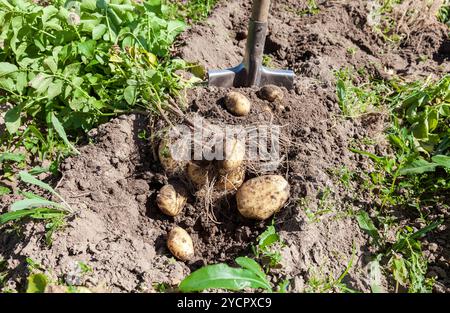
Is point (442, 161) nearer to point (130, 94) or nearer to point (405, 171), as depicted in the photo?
point (405, 171)

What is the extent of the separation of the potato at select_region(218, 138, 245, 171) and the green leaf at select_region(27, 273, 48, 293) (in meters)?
0.83

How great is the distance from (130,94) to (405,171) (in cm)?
131

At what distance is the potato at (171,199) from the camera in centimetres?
200

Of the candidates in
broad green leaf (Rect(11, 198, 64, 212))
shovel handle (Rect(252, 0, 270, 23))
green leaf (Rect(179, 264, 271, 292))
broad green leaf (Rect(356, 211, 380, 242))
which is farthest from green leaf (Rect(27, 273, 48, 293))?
shovel handle (Rect(252, 0, 270, 23))

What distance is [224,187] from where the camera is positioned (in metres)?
2.07

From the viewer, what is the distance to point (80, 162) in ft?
6.78

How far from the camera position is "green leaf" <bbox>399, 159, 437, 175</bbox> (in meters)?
2.12

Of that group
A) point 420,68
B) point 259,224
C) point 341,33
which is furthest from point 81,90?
point 420,68

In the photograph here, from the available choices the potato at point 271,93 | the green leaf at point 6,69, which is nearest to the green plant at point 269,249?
the potato at point 271,93

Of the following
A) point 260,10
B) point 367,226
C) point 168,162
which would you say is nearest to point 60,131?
point 168,162

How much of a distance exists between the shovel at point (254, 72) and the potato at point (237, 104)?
0.21 m

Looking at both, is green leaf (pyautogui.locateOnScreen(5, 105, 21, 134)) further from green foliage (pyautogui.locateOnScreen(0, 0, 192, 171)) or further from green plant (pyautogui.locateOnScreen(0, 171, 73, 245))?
green plant (pyautogui.locateOnScreen(0, 171, 73, 245))

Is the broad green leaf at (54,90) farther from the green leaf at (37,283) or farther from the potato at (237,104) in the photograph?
the green leaf at (37,283)

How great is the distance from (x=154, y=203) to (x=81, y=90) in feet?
2.04
